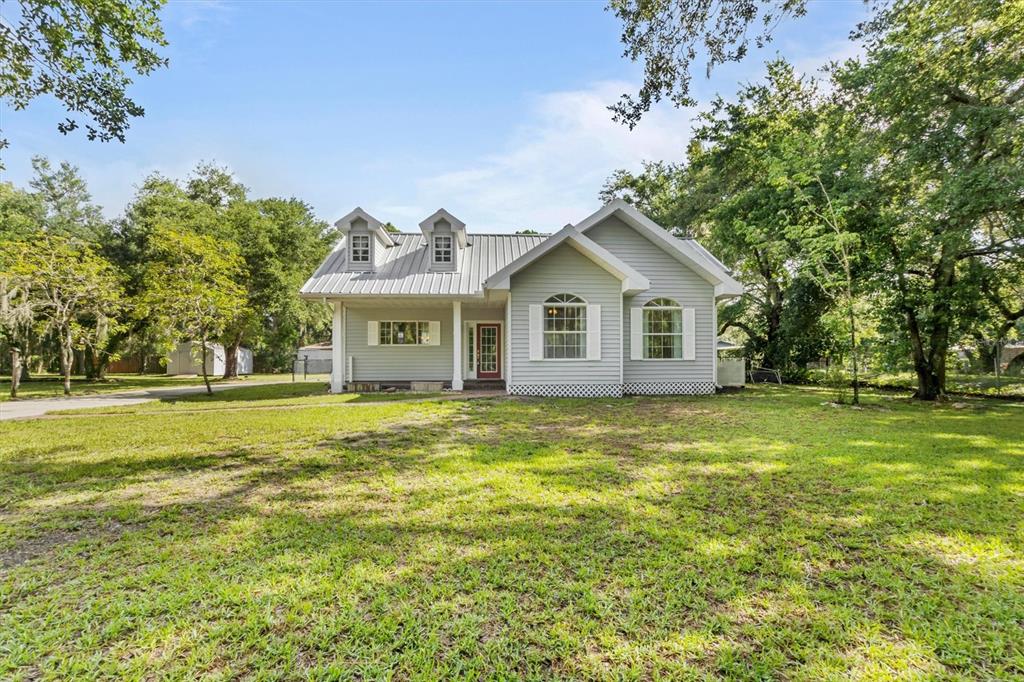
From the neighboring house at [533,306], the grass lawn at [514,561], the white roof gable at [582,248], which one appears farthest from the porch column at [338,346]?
the grass lawn at [514,561]

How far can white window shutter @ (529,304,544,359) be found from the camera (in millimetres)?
12383

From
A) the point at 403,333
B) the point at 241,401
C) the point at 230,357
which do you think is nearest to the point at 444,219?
the point at 403,333

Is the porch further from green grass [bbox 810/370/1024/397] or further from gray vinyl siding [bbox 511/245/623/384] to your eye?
green grass [bbox 810/370/1024/397]

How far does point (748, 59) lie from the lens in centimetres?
695

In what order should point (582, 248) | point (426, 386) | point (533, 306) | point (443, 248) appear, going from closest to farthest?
point (582, 248) < point (533, 306) < point (426, 386) < point (443, 248)

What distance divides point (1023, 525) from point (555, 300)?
964cm

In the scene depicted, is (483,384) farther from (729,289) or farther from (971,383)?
(971,383)

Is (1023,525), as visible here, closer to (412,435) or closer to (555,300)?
(412,435)

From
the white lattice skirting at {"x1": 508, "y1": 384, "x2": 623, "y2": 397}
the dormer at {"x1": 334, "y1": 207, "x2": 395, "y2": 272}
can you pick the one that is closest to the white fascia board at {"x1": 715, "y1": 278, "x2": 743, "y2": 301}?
the white lattice skirting at {"x1": 508, "y1": 384, "x2": 623, "y2": 397}

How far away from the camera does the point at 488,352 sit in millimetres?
15984

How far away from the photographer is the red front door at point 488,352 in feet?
52.0

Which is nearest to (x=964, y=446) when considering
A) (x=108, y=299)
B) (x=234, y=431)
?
(x=234, y=431)

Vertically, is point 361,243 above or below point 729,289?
above

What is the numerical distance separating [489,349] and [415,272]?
369 centimetres
